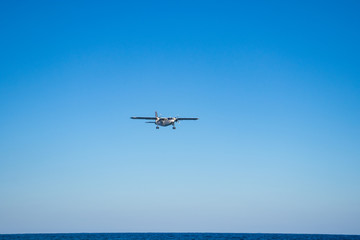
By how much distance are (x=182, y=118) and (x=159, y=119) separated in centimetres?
732

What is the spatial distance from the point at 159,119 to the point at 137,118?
6.71m

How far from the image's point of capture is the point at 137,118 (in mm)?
92938

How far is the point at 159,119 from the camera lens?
89625mm

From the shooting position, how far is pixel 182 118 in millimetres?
94188

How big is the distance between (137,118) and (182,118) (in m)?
11.6
